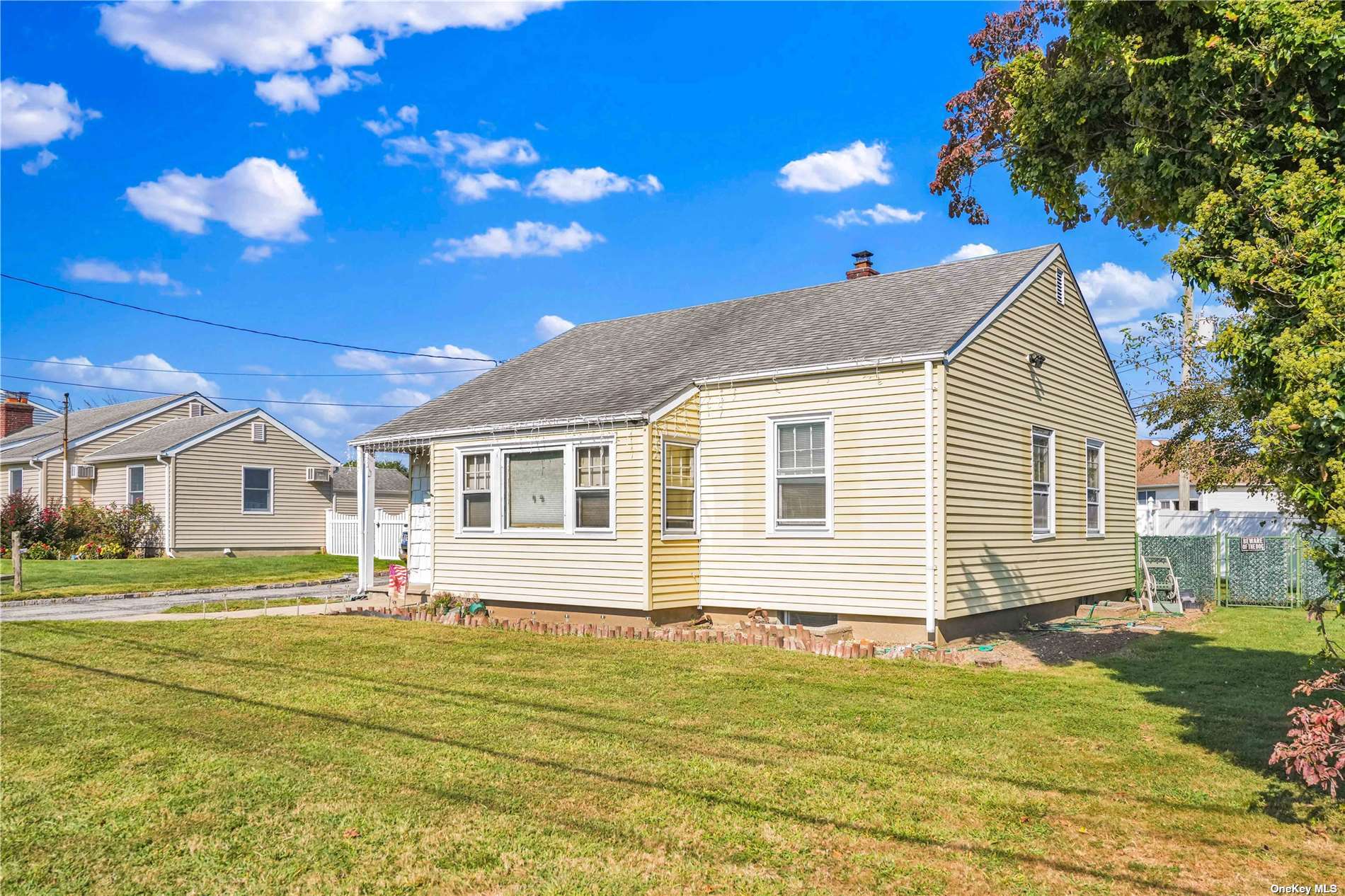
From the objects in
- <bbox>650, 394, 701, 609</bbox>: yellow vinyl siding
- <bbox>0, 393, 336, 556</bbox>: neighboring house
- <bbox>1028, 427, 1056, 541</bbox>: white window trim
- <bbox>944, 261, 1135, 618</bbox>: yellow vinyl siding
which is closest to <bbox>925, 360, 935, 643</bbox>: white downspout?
<bbox>944, 261, 1135, 618</bbox>: yellow vinyl siding

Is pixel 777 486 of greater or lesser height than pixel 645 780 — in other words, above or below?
above

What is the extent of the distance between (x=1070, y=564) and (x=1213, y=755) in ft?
30.6

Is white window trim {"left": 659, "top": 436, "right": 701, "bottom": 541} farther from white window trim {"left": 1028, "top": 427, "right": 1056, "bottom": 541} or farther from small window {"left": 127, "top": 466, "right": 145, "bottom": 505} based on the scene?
small window {"left": 127, "top": 466, "right": 145, "bottom": 505}

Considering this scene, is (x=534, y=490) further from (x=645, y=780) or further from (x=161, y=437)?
(x=161, y=437)

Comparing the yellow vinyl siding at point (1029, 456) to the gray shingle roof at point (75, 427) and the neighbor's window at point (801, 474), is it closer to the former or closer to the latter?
→ the neighbor's window at point (801, 474)

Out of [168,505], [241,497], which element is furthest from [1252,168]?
[241,497]

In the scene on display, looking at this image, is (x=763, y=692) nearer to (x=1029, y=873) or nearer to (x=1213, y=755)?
(x=1213, y=755)

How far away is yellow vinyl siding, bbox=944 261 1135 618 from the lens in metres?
13.0

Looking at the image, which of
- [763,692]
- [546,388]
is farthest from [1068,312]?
[763,692]

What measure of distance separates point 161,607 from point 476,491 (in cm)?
683

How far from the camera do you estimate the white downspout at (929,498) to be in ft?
40.6

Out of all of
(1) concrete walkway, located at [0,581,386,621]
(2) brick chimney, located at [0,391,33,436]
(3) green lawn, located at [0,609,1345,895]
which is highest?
(2) brick chimney, located at [0,391,33,436]

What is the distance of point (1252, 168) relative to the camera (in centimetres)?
597

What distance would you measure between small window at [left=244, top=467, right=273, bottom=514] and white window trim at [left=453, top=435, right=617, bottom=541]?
60.3 feet
